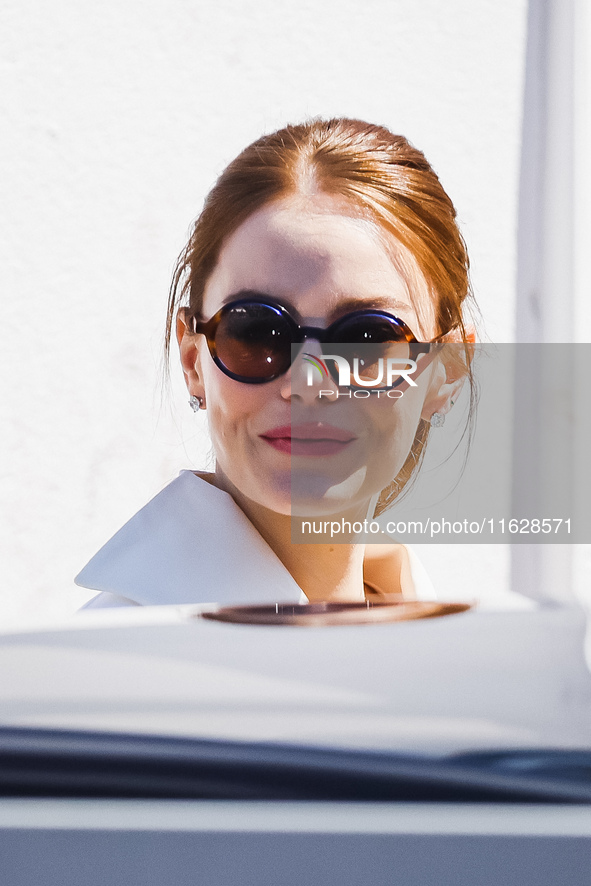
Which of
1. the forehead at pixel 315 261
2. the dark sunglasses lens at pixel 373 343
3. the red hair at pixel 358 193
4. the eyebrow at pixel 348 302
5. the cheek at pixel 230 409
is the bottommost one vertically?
the cheek at pixel 230 409

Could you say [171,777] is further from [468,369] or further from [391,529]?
[468,369]

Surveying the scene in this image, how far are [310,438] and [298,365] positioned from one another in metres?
0.05

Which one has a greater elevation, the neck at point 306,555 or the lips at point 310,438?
the lips at point 310,438

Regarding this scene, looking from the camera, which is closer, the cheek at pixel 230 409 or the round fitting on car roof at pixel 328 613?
the round fitting on car roof at pixel 328 613

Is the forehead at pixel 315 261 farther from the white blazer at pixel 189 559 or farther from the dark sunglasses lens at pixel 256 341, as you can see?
the white blazer at pixel 189 559

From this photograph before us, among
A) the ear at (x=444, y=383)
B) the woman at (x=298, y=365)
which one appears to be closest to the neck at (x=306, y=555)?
the woman at (x=298, y=365)

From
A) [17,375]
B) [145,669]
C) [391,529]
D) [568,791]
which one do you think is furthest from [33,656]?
[17,375]

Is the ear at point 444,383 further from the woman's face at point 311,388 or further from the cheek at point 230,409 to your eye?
the cheek at point 230,409

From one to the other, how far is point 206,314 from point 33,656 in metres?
0.27

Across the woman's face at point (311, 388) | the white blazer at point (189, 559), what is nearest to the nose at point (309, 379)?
the woman's face at point (311, 388)

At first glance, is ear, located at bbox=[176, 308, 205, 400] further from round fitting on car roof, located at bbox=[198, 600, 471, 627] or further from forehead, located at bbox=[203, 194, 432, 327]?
round fitting on car roof, located at bbox=[198, 600, 471, 627]

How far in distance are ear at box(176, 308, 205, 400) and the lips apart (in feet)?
0.32

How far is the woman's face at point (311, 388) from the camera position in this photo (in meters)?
0.43

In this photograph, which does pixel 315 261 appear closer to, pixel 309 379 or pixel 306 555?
pixel 309 379
